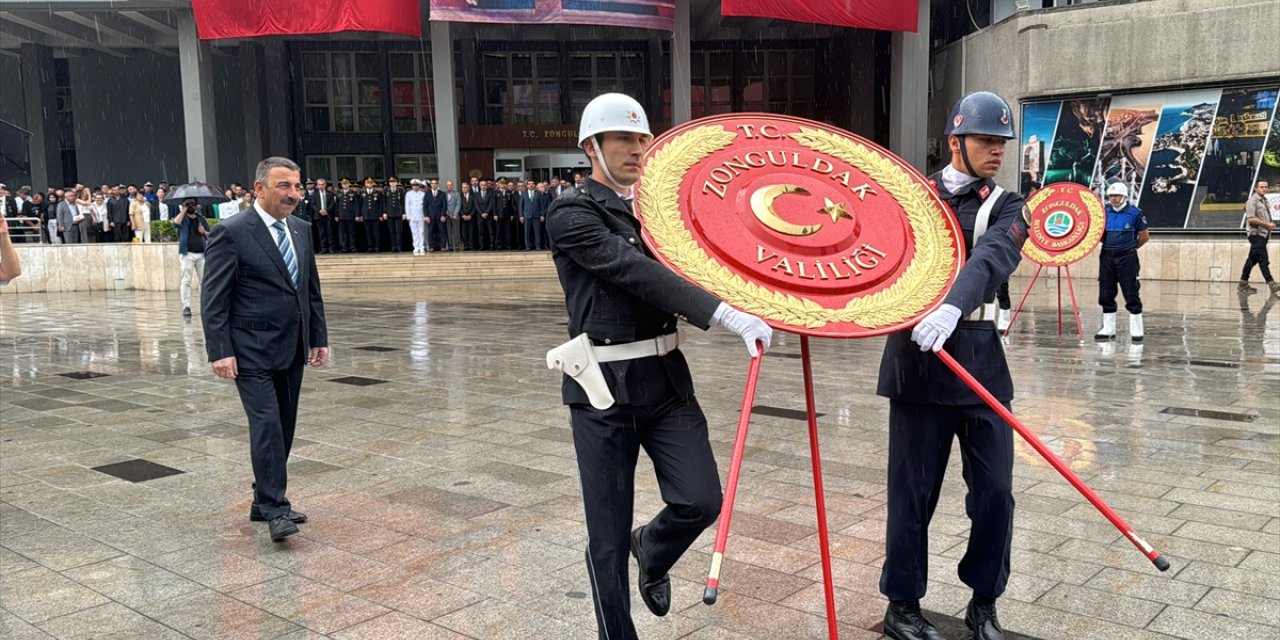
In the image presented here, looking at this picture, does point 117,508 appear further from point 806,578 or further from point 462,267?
point 462,267

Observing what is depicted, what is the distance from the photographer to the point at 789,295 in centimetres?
311

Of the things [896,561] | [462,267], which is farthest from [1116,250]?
[462,267]

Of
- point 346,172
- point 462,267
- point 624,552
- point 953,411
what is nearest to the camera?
point 624,552

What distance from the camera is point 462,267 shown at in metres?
25.0

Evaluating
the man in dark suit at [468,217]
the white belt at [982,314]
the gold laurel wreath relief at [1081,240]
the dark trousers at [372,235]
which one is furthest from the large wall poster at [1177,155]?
the white belt at [982,314]

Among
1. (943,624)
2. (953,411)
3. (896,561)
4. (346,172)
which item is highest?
(346,172)

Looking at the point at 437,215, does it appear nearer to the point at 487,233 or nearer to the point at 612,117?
the point at 487,233

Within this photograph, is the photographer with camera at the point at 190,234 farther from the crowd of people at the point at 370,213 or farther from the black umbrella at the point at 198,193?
the crowd of people at the point at 370,213

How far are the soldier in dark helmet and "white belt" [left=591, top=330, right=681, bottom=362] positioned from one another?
3.14ft

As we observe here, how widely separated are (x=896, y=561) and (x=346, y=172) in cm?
3795

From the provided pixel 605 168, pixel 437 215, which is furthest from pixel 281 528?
pixel 437 215

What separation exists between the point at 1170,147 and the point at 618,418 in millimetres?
23935

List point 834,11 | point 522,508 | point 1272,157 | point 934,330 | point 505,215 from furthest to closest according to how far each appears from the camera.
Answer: point 505,215, point 834,11, point 1272,157, point 522,508, point 934,330

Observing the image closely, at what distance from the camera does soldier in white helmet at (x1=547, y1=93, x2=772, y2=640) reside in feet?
10.4
